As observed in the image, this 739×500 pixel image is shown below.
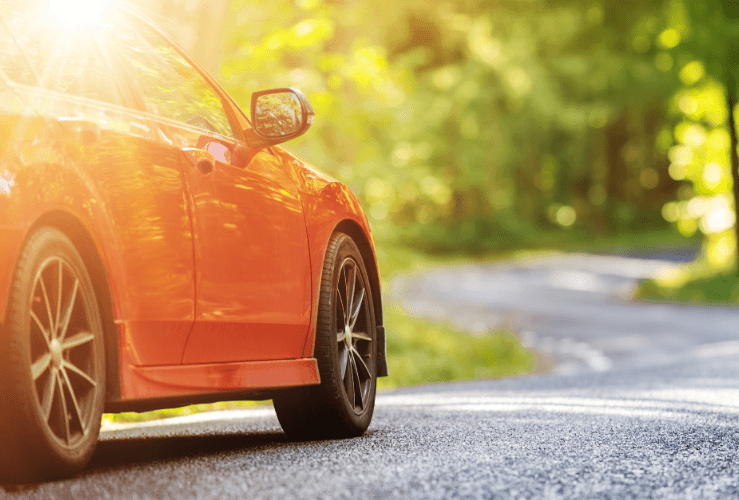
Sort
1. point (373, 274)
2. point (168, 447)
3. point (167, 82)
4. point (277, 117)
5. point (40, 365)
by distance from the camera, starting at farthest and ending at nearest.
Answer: point (373, 274) → point (168, 447) → point (277, 117) → point (167, 82) → point (40, 365)

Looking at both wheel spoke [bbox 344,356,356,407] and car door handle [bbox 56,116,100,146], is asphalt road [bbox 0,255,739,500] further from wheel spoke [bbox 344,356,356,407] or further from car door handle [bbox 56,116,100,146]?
car door handle [bbox 56,116,100,146]

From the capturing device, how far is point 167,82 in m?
4.57

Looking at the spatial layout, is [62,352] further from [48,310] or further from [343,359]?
[343,359]

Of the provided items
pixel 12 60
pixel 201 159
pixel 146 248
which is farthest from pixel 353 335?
pixel 12 60

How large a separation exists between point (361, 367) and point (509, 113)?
46.8m

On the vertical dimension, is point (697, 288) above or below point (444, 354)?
above

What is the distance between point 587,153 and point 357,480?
53.6 m

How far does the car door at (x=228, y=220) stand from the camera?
4254mm

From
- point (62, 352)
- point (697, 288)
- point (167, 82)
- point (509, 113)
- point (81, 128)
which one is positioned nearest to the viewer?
point (62, 352)

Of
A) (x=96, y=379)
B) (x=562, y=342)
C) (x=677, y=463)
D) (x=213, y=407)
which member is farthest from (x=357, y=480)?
(x=562, y=342)

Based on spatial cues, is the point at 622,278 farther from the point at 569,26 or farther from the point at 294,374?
the point at 294,374

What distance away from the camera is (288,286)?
4844 millimetres

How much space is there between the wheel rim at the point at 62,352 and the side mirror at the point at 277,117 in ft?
4.84

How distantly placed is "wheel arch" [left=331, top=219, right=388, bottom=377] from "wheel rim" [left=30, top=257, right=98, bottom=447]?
2186 mm
